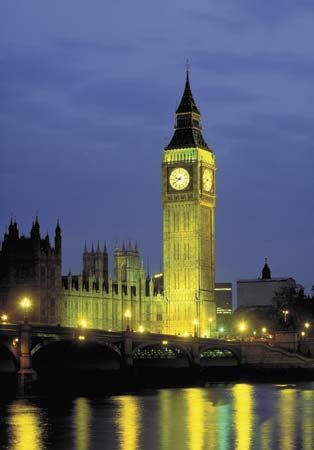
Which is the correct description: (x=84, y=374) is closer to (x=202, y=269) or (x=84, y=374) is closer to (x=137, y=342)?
(x=137, y=342)

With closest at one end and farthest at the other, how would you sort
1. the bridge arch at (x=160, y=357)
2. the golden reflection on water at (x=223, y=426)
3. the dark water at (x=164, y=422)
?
the golden reflection on water at (x=223, y=426), the dark water at (x=164, y=422), the bridge arch at (x=160, y=357)

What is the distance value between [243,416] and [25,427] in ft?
57.0

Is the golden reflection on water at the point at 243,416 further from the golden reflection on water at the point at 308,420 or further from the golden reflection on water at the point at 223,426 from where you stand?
the golden reflection on water at the point at 308,420

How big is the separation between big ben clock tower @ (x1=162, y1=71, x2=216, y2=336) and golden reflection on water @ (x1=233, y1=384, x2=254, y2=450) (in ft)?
198

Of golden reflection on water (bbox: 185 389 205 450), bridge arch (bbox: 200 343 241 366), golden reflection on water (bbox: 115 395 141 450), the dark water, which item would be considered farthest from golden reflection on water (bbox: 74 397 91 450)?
bridge arch (bbox: 200 343 241 366)

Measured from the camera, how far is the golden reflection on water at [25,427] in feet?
276

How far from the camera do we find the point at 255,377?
156 m

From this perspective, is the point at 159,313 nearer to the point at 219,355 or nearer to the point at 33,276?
the point at 219,355

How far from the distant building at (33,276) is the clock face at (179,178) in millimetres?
28271

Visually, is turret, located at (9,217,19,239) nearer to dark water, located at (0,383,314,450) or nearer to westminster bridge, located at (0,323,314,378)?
westminster bridge, located at (0,323,314,378)

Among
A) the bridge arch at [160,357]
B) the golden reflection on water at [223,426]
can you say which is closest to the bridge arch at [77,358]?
the bridge arch at [160,357]

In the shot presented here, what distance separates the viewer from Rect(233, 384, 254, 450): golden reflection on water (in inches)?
3374

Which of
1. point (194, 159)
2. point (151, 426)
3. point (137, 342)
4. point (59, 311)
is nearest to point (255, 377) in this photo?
point (137, 342)

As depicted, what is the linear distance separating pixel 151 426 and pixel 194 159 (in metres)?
106
